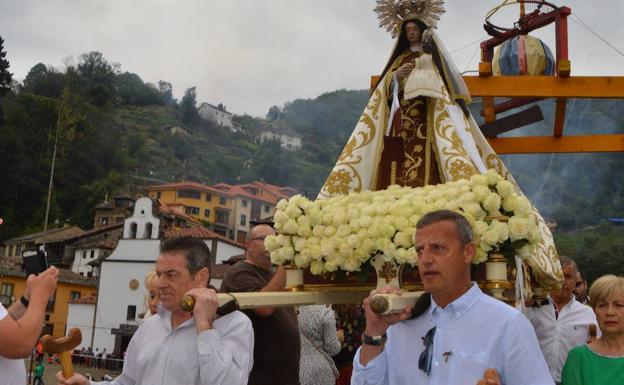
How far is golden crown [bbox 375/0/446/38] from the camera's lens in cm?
626

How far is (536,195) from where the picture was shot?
169ft

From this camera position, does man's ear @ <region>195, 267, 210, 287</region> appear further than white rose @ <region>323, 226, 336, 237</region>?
No

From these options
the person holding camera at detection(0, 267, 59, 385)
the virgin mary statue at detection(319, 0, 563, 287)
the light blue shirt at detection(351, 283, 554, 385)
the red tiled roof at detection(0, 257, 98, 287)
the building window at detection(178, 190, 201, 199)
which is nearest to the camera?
the light blue shirt at detection(351, 283, 554, 385)

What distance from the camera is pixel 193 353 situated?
3334 millimetres

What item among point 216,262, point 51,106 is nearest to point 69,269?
point 216,262

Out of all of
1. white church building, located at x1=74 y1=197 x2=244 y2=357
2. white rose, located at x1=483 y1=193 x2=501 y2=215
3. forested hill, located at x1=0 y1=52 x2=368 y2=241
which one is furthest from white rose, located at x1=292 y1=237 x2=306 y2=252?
forested hill, located at x1=0 y1=52 x2=368 y2=241

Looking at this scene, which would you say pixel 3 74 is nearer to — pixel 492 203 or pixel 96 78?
pixel 96 78

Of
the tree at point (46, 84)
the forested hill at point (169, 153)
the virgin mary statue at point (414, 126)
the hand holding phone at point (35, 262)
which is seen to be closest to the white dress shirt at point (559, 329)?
the virgin mary statue at point (414, 126)

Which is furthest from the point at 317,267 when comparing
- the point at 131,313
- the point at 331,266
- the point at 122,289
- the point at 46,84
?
the point at 46,84

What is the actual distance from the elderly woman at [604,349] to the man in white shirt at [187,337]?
5.40 feet

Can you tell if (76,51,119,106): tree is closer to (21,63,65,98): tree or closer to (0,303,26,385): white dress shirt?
(21,63,65,98): tree

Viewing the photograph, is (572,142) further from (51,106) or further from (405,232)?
(51,106)

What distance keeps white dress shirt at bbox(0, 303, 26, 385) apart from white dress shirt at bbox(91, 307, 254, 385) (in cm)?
43

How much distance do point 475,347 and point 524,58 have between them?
22.3 feet
